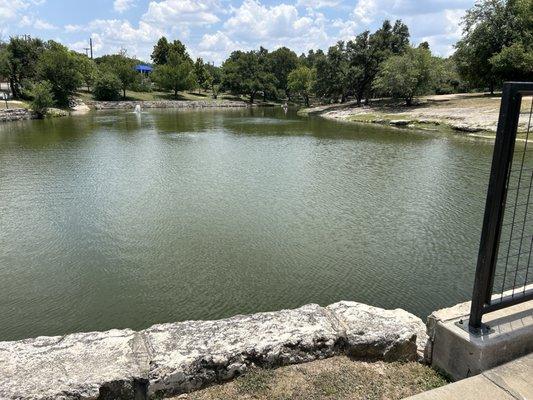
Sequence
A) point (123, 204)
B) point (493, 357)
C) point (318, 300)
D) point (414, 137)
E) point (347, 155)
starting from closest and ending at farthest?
1. point (493, 357)
2. point (318, 300)
3. point (123, 204)
4. point (347, 155)
5. point (414, 137)

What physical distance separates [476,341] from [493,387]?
1.15ft

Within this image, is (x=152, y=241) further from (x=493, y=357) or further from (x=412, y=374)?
(x=493, y=357)

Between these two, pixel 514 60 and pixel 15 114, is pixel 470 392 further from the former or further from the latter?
pixel 15 114

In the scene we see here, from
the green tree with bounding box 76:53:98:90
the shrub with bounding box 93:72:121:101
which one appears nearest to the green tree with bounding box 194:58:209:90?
the green tree with bounding box 76:53:98:90

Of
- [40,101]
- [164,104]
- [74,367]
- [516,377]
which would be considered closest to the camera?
[516,377]

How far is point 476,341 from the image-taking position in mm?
3406

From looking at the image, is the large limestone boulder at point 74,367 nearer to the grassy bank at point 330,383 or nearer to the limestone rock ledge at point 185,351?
the limestone rock ledge at point 185,351

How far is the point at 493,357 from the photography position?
11.3 feet

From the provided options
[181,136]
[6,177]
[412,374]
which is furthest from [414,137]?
[412,374]

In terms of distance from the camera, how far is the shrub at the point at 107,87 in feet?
234

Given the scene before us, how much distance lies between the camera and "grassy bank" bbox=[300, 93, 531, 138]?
1262 inches

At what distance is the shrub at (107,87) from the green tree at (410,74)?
47.1 metres

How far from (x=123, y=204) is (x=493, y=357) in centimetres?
1210

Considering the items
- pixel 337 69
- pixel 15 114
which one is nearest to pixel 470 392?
pixel 15 114
